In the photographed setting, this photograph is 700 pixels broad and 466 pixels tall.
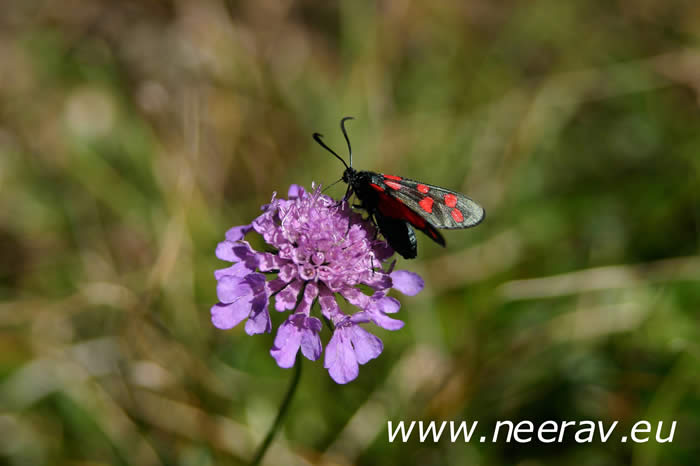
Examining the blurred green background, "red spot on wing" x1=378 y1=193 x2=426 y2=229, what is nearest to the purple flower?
"red spot on wing" x1=378 y1=193 x2=426 y2=229

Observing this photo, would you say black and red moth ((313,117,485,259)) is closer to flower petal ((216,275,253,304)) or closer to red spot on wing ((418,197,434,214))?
red spot on wing ((418,197,434,214))

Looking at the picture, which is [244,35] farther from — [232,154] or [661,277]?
[661,277]

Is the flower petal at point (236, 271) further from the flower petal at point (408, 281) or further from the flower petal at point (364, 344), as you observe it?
the flower petal at point (408, 281)

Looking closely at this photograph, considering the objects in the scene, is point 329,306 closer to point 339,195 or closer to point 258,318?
point 258,318

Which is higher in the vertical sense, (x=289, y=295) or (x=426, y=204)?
(x=426, y=204)

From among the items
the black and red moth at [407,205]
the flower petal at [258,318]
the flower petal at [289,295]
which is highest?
the black and red moth at [407,205]

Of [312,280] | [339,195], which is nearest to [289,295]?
[312,280]

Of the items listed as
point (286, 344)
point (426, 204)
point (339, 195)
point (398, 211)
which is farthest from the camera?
point (339, 195)

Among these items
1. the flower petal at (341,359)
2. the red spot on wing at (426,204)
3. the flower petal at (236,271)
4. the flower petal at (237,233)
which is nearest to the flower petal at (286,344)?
the flower petal at (341,359)
